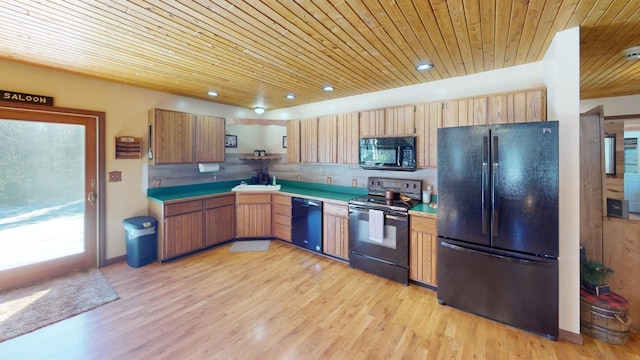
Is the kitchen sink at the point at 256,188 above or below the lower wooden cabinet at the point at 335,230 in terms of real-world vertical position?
above

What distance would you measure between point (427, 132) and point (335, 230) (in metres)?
1.83

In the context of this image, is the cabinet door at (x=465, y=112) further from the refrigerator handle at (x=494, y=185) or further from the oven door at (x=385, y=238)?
the oven door at (x=385, y=238)

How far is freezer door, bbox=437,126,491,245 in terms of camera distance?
7.75 feet

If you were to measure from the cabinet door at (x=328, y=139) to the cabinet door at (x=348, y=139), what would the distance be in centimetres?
8

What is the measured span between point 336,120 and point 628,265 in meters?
3.57

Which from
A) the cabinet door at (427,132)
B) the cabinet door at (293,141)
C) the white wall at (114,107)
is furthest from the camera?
the cabinet door at (293,141)

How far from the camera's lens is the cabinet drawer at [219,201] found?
13.3 feet

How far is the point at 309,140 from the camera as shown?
→ 4.46 m

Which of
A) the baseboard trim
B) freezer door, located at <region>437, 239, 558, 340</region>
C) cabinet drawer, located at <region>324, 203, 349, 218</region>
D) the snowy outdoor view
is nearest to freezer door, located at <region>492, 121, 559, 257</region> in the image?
freezer door, located at <region>437, 239, 558, 340</region>

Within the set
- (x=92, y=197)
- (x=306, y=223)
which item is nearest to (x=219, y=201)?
(x=306, y=223)

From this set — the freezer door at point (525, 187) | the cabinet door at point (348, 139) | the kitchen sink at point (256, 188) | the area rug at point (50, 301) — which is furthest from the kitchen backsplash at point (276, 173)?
the area rug at point (50, 301)

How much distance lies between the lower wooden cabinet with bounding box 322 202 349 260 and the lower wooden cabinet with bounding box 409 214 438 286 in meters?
0.92

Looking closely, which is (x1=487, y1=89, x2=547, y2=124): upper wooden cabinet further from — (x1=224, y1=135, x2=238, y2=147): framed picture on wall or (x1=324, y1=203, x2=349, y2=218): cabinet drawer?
(x1=224, y1=135, x2=238, y2=147): framed picture on wall

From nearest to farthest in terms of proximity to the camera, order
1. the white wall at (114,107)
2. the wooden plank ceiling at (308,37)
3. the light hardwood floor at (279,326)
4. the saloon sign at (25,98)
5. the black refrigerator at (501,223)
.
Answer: the wooden plank ceiling at (308,37) → the light hardwood floor at (279,326) → the black refrigerator at (501,223) → the saloon sign at (25,98) → the white wall at (114,107)
